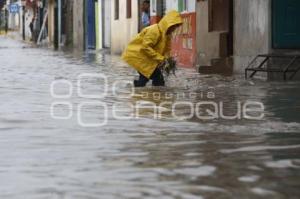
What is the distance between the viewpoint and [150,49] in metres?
13.5

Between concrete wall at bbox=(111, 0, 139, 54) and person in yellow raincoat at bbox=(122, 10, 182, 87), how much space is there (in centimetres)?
1583

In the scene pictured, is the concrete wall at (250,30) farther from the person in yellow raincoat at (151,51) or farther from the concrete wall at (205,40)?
the person in yellow raincoat at (151,51)

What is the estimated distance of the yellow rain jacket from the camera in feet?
44.3

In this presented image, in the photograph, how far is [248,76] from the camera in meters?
16.5

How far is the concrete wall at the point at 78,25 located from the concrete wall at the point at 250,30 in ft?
77.6

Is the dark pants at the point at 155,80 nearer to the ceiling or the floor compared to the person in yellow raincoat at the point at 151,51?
nearer to the floor

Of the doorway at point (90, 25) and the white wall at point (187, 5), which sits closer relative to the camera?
the white wall at point (187, 5)

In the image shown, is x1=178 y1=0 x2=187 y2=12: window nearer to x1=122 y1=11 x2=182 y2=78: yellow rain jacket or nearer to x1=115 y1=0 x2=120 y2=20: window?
x1=122 y1=11 x2=182 y2=78: yellow rain jacket

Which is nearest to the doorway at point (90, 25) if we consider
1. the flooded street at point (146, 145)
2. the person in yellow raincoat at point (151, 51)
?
the person in yellow raincoat at point (151, 51)

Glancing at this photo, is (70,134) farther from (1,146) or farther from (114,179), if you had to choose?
(114,179)

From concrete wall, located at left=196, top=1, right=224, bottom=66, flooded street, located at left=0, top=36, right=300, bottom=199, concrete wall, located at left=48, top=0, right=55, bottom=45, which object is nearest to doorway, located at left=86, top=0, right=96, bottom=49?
concrete wall, located at left=48, top=0, right=55, bottom=45

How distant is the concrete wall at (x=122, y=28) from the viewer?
99.6ft

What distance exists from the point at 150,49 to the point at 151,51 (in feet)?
0.12

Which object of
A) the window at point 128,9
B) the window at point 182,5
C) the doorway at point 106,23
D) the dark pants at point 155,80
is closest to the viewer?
the dark pants at point 155,80
